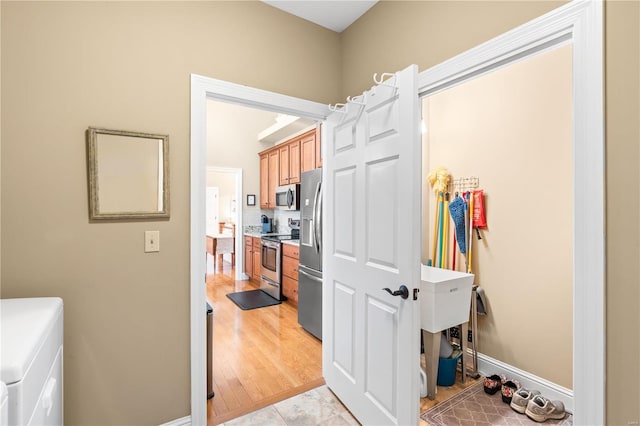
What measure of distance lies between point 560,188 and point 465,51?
134 cm

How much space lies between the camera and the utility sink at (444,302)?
7.30ft

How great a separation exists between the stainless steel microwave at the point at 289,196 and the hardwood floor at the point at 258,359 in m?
1.58

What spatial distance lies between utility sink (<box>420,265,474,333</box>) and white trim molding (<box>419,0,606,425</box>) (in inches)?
42.2

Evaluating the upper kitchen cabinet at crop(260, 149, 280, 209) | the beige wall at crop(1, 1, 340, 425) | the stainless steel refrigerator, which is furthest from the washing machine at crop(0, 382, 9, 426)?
the upper kitchen cabinet at crop(260, 149, 280, 209)

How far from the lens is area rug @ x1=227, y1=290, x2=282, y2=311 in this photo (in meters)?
4.45

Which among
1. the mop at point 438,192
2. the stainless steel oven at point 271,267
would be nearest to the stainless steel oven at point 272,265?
the stainless steel oven at point 271,267

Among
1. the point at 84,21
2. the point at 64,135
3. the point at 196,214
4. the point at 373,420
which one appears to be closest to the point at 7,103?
the point at 64,135

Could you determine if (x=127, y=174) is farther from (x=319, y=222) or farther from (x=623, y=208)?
(x=623, y=208)

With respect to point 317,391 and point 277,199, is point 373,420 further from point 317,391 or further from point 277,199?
point 277,199

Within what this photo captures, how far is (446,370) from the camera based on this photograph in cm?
247

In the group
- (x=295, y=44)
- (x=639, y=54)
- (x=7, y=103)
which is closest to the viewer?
(x=639, y=54)

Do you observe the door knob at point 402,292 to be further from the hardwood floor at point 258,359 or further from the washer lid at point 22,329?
the washer lid at point 22,329

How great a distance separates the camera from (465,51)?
1.53 meters

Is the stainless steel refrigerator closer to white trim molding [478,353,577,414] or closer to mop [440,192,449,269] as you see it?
mop [440,192,449,269]
